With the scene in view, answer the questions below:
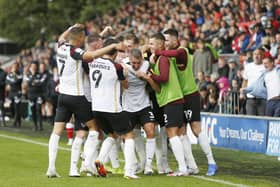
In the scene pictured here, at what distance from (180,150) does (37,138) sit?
8820 mm

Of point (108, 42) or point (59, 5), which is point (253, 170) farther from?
point (59, 5)

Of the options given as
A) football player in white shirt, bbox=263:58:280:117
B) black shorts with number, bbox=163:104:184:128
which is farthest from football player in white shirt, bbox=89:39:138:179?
football player in white shirt, bbox=263:58:280:117

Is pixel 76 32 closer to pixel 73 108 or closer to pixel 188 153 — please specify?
pixel 73 108

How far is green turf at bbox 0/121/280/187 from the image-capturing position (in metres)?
13.1

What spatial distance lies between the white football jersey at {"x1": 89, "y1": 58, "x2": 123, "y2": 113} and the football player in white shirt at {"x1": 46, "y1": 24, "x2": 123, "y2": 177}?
289mm

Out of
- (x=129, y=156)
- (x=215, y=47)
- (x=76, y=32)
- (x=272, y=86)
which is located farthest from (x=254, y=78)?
(x=76, y=32)

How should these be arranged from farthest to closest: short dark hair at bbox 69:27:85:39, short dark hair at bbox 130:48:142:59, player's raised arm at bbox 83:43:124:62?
short dark hair at bbox 130:48:142:59 → short dark hair at bbox 69:27:85:39 → player's raised arm at bbox 83:43:124:62

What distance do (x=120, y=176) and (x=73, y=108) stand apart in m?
1.33

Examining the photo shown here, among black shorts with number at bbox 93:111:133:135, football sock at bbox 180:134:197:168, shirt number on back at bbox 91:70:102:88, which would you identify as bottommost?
football sock at bbox 180:134:197:168

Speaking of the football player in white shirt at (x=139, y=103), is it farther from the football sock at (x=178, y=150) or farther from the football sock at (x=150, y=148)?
the football sock at (x=178, y=150)

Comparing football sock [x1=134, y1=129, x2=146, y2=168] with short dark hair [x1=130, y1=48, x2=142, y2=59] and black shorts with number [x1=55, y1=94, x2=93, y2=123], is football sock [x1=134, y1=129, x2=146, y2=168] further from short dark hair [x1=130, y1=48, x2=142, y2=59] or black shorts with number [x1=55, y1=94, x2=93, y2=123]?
short dark hair [x1=130, y1=48, x2=142, y2=59]

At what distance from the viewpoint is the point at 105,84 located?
13422mm

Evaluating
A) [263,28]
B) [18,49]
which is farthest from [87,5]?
[263,28]

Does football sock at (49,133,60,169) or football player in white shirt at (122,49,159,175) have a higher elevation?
football player in white shirt at (122,49,159,175)
